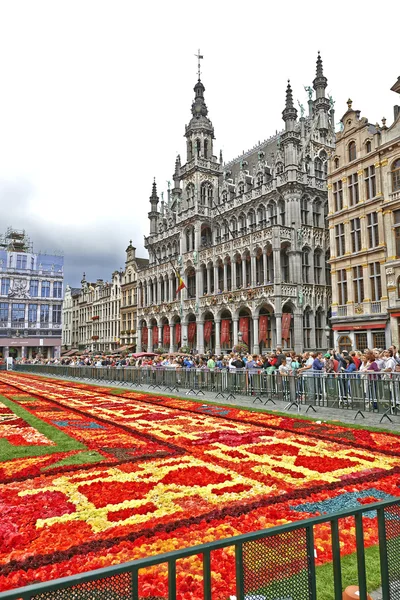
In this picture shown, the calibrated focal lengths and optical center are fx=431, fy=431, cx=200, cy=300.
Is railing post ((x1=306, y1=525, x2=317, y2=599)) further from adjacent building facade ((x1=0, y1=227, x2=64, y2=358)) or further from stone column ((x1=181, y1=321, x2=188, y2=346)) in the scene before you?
adjacent building facade ((x1=0, y1=227, x2=64, y2=358))

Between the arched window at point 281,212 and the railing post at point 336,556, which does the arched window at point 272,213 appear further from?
the railing post at point 336,556

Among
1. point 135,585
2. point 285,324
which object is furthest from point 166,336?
point 135,585

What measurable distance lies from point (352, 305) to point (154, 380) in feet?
54.8

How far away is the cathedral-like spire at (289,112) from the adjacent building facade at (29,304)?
63.3m

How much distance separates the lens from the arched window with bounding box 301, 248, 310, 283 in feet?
137

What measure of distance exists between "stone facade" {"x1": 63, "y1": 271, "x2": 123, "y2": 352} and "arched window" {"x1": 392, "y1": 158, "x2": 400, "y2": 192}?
56.0 metres

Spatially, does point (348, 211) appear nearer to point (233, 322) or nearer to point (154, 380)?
point (233, 322)

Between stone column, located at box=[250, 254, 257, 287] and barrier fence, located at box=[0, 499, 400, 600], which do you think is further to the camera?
stone column, located at box=[250, 254, 257, 287]

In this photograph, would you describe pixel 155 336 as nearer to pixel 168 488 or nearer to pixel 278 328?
pixel 278 328

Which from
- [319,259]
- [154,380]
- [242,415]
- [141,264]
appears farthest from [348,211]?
[141,264]

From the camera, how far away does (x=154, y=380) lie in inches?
1003

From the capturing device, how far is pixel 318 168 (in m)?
44.5

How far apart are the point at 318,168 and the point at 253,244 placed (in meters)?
10.8

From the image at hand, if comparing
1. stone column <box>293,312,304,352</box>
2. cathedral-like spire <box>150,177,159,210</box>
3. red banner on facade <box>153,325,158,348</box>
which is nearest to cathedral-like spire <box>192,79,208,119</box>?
cathedral-like spire <box>150,177,159,210</box>
